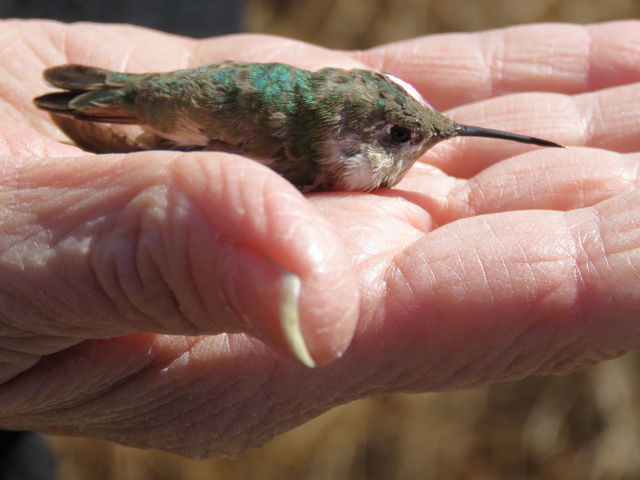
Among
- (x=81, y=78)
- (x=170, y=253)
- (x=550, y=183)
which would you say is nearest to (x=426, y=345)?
(x=170, y=253)

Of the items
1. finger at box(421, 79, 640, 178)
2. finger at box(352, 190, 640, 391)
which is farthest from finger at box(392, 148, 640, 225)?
finger at box(352, 190, 640, 391)

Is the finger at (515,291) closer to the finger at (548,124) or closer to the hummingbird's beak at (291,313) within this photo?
the hummingbird's beak at (291,313)

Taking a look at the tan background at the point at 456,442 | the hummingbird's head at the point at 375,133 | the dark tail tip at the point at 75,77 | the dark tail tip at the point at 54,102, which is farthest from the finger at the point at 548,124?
the tan background at the point at 456,442

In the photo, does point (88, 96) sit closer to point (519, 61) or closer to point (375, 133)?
point (375, 133)

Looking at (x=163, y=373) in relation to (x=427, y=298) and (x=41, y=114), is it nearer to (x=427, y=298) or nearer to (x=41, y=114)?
(x=427, y=298)

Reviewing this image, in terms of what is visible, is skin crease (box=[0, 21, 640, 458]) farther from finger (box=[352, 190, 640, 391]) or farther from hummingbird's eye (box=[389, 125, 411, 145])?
hummingbird's eye (box=[389, 125, 411, 145])

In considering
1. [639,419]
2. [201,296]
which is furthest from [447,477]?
[201,296]
